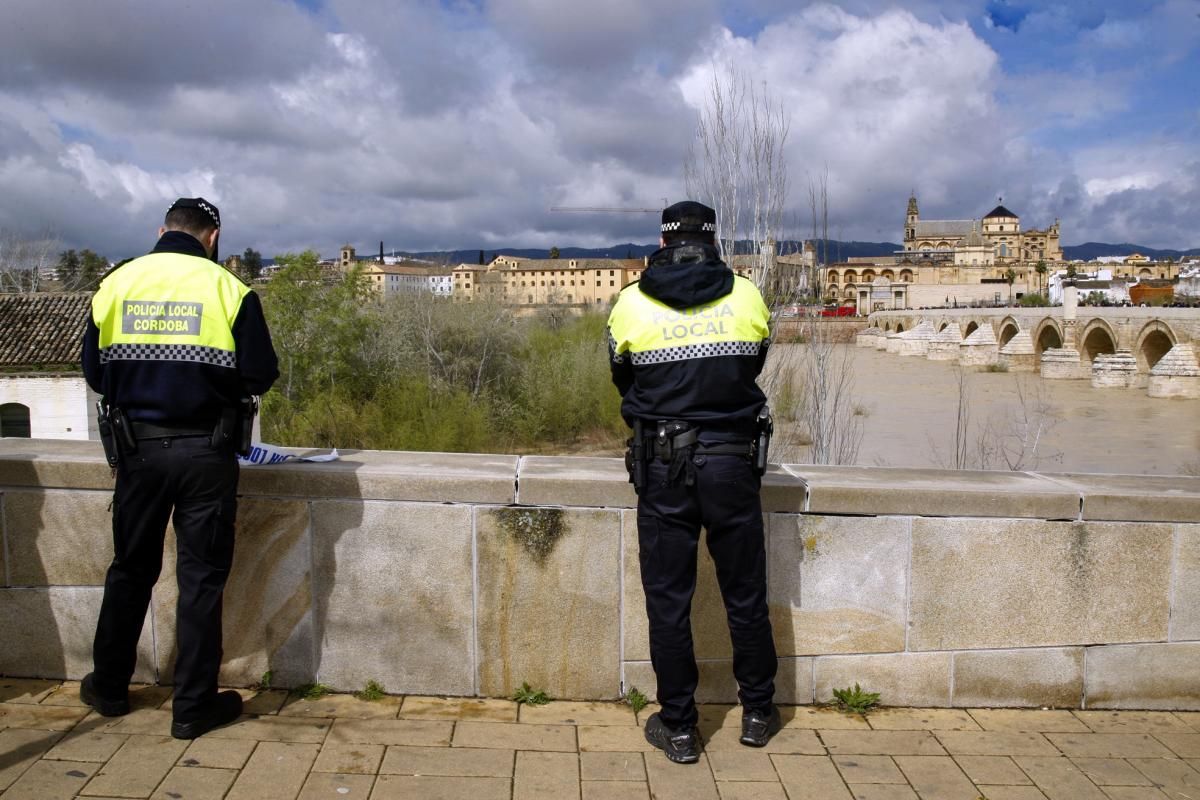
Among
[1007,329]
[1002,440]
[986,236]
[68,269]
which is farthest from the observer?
[986,236]

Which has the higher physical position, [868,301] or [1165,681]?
[868,301]

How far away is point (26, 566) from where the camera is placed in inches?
152

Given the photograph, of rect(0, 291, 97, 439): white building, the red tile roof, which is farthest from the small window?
the red tile roof

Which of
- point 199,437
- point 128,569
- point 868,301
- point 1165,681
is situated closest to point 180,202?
point 199,437

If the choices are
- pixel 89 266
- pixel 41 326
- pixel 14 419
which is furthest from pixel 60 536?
pixel 89 266

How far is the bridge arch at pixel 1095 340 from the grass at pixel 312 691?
49.4 metres

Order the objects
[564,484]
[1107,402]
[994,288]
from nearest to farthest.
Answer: [564,484] < [1107,402] < [994,288]

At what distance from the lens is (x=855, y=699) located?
384 cm

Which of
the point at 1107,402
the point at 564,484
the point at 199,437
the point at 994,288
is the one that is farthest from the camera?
the point at 994,288

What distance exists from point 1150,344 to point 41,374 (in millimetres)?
48641

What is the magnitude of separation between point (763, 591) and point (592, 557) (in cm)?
72

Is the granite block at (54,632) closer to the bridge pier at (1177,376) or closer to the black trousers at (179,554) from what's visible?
the black trousers at (179,554)

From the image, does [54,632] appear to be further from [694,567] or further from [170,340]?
[694,567]

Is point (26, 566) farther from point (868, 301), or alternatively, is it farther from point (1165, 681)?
point (868, 301)
